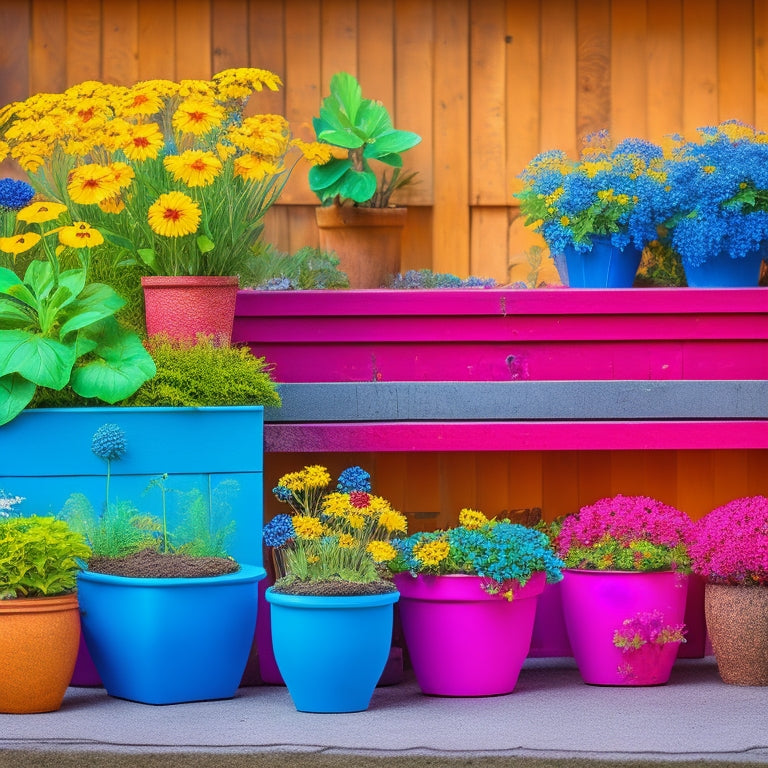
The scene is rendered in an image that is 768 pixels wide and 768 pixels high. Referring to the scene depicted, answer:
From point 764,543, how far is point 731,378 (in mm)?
885

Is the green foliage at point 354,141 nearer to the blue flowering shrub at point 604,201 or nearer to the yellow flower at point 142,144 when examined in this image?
the blue flowering shrub at point 604,201

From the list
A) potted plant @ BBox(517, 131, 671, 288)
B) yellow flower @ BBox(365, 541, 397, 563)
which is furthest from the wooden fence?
yellow flower @ BBox(365, 541, 397, 563)

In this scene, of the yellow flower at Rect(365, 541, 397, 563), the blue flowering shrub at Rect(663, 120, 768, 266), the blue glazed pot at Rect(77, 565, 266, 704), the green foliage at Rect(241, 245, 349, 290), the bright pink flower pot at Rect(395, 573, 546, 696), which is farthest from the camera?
the green foliage at Rect(241, 245, 349, 290)

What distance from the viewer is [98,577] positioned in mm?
4246

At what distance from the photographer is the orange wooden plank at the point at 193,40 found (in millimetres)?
6289

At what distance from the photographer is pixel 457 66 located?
20.6ft

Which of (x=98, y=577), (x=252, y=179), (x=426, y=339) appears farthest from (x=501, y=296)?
(x=98, y=577)

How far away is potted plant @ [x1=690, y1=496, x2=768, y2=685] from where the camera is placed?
4516mm

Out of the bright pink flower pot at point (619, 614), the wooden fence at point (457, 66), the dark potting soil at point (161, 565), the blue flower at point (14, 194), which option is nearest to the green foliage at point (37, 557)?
the dark potting soil at point (161, 565)

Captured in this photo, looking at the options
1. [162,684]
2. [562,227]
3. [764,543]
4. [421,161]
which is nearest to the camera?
[162,684]

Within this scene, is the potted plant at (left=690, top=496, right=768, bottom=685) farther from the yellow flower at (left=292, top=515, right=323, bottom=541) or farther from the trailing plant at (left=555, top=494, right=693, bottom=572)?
the yellow flower at (left=292, top=515, right=323, bottom=541)

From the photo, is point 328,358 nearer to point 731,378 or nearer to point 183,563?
point 183,563

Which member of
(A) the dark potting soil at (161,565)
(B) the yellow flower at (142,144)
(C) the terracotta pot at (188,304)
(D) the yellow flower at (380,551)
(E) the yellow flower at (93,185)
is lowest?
(A) the dark potting soil at (161,565)

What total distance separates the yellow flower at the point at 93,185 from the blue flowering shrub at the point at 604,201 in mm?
1687
